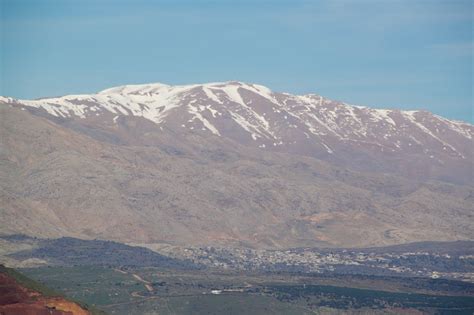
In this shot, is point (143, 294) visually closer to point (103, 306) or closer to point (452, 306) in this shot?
point (103, 306)

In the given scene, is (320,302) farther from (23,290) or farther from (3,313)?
(3,313)

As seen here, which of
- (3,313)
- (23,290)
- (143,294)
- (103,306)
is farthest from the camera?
(143,294)

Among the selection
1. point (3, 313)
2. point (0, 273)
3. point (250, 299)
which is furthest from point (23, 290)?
point (250, 299)

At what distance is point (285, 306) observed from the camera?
7382 inches

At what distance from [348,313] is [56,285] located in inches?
2031

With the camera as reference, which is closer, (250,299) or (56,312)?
(56,312)

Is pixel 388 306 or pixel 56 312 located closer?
pixel 56 312

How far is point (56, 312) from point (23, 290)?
35.7 ft

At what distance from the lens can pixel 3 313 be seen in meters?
107

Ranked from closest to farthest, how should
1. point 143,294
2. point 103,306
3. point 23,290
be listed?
point 23,290
point 103,306
point 143,294

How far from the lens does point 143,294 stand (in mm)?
196625

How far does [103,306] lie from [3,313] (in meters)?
78.0

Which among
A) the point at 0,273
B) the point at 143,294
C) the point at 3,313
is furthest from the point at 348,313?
the point at 3,313

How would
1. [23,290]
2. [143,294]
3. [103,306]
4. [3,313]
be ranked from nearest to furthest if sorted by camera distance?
[3,313]
[23,290]
[103,306]
[143,294]
